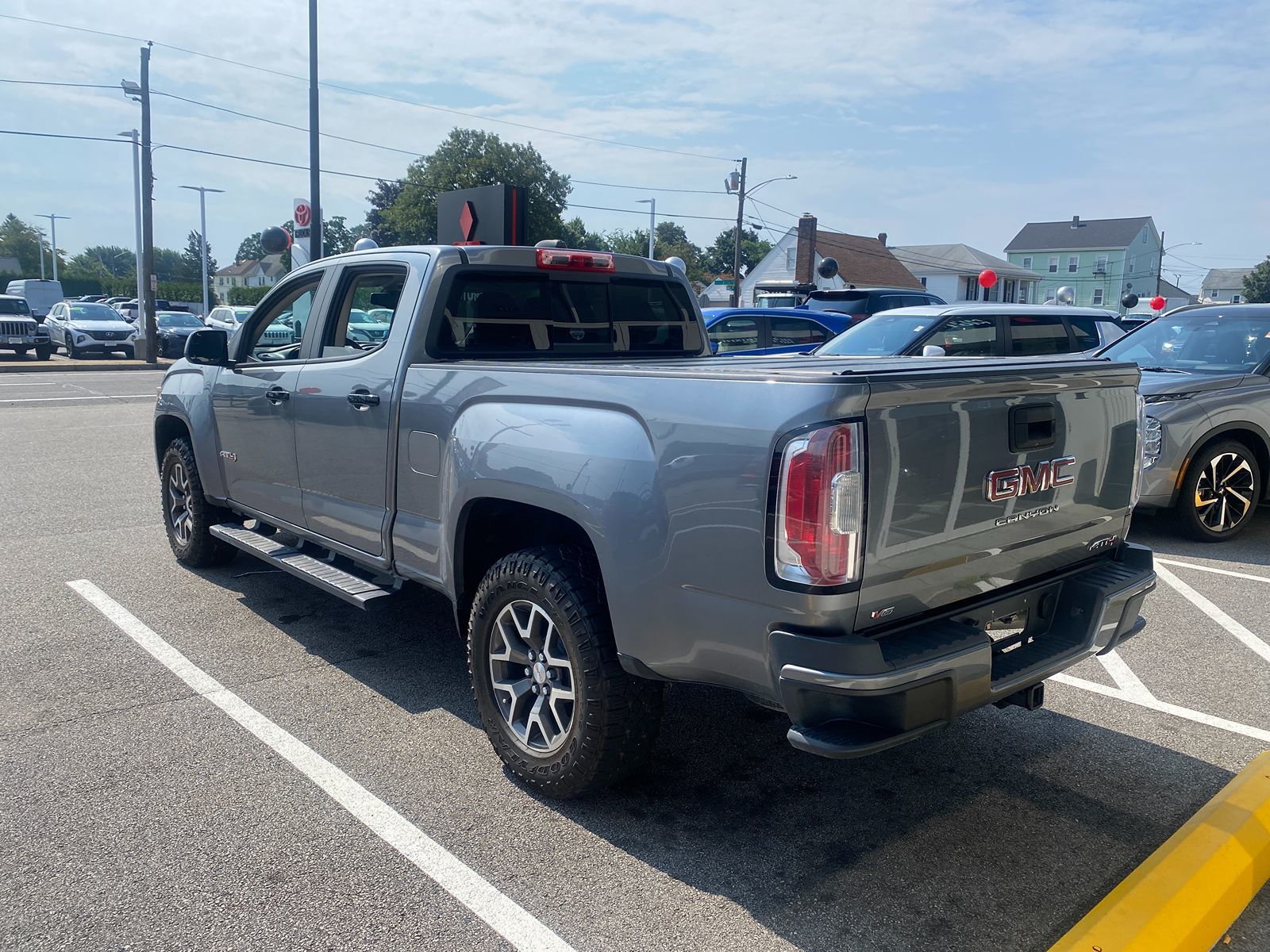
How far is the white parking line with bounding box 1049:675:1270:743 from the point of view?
4.08 m

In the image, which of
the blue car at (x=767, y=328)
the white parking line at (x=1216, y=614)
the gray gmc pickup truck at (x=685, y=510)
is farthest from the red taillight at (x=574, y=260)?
the blue car at (x=767, y=328)

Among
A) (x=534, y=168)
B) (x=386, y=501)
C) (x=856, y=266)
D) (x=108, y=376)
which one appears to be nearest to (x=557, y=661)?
(x=386, y=501)

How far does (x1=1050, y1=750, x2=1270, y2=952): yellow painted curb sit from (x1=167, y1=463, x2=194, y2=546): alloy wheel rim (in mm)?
5319

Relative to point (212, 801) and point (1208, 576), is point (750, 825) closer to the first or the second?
point (212, 801)

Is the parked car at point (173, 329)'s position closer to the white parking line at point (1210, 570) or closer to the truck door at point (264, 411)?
the truck door at point (264, 411)

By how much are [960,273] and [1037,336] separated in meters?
60.6

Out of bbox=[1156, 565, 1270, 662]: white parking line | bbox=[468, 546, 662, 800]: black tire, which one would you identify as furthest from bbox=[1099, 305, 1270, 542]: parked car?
bbox=[468, 546, 662, 800]: black tire

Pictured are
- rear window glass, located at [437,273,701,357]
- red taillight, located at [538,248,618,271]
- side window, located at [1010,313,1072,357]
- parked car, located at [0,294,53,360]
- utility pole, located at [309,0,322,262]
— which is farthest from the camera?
parked car, located at [0,294,53,360]

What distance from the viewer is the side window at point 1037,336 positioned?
9.67 m

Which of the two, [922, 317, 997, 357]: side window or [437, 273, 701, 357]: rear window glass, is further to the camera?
[922, 317, 997, 357]: side window

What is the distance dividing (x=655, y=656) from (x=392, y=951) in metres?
1.06

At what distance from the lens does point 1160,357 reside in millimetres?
8117

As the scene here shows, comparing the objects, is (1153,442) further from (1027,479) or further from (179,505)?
(179,505)

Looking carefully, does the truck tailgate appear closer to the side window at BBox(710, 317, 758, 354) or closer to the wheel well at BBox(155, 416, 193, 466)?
the wheel well at BBox(155, 416, 193, 466)
